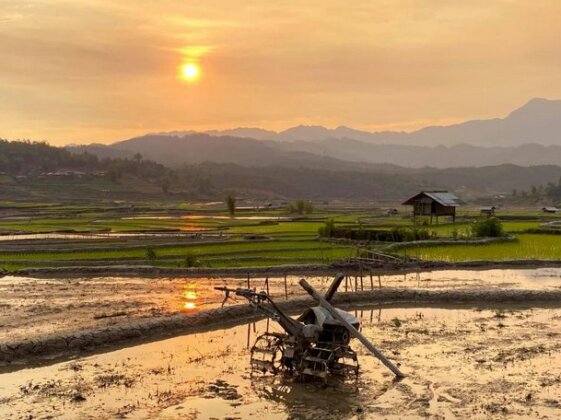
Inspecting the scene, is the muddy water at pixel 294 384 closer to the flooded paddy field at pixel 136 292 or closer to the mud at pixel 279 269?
the flooded paddy field at pixel 136 292

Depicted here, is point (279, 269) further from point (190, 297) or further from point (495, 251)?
point (495, 251)

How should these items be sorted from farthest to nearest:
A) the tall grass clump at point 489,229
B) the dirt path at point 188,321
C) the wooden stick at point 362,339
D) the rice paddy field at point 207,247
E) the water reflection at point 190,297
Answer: the tall grass clump at point 489,229
the rice paddy field at point 207,247
the water reflection at point 190,297
the dirt path at point 188,321
the wooden stick at point 362,339

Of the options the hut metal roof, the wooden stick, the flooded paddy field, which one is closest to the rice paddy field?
the hut metal roof

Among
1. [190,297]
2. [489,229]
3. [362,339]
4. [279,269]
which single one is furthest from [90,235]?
[362,339]

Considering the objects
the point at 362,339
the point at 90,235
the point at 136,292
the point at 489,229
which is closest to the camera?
the point at 362,339

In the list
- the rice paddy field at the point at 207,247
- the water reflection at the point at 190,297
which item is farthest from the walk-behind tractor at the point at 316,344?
the rice paddy field at the point at 207,247

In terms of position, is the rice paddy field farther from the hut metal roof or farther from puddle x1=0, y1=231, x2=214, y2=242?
the hut metal roof

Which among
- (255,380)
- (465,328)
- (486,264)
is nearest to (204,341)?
(255,380)
